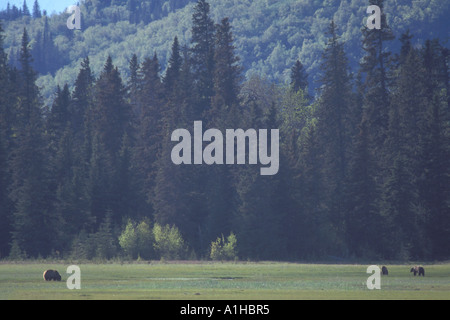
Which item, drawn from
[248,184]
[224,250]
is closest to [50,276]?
[224,250]

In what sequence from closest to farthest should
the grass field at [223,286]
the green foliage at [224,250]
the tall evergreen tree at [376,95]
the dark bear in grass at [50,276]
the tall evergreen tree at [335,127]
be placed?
the grass field at [223,286] → the dark bear in grass at [50,276] → the green foliage at [224,250] → the tall evergreen tree at [335,127] → the tall evergreen tree at [376,95]

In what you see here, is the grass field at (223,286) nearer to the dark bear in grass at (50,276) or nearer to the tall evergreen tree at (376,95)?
the dark bear in grass at (50,276)

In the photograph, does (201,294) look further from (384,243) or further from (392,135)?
(392,135)

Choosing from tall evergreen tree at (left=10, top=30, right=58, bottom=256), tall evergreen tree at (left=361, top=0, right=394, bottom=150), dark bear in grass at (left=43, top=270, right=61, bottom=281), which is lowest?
dark bear in grass at (left=43, top=270, right=61, bottom=281)

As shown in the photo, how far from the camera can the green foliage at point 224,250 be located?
72812 mm

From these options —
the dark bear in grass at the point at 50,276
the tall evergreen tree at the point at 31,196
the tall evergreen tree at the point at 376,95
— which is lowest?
the dark bear in grass at the point at 50,276

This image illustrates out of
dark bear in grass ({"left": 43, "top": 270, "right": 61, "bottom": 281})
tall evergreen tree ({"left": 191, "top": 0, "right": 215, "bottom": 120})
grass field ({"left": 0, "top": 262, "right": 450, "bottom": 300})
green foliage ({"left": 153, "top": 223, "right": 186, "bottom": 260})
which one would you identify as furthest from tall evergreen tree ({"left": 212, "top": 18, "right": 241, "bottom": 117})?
dark bear in grass ({"left": 43, "top": 270, "right": 61, "bottom": 281})

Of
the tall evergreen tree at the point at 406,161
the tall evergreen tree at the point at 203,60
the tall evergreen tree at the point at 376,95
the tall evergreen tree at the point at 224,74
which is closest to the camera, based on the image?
the tall evergreen tree at the point at 406,161

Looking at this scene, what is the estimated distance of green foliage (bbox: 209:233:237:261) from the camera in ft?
239

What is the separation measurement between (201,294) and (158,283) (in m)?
7.11

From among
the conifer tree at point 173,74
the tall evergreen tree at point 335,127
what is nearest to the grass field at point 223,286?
the tall evergreen tree at point 335,127

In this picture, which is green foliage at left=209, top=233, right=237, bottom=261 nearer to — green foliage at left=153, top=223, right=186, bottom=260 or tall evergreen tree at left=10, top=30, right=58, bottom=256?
green foliage at left=153, top=223, right=186, bottom=260

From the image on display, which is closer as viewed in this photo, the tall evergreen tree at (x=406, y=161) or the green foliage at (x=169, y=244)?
the green foliage at (x=169, y=244)
